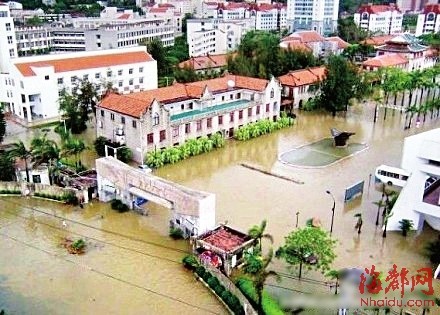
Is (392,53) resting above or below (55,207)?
above

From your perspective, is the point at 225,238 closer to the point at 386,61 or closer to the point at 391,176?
the point at 391,176

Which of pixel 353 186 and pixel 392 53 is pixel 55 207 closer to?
pixel 353 186

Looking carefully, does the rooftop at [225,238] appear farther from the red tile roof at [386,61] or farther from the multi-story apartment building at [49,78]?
the red tile roof at [386,61]

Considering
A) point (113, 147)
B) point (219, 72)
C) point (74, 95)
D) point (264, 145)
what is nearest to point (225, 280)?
point (113, 147)

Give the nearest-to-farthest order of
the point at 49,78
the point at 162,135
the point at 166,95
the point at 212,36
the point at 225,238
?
the point at 225,238 → the point at 162,135 → the point at 166,95 → the point at 49,78 → the point at 212,36

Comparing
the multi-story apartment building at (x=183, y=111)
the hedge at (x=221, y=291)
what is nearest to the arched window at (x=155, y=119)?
the multi-story apartment building at (x=183, y=111)

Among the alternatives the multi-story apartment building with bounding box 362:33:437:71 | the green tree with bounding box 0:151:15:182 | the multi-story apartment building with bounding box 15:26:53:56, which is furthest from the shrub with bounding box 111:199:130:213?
the multi-story apartment building with bounding box 15:26:53:56

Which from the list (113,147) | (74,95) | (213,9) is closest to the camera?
(113,147)

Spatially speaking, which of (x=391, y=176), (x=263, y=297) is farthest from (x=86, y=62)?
(x=263, y=297)
